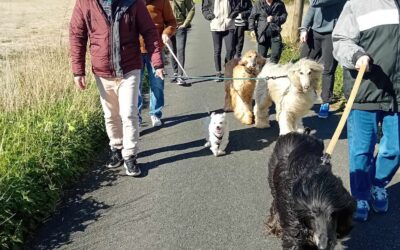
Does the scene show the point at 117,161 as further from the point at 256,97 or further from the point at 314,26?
the point at 314,26

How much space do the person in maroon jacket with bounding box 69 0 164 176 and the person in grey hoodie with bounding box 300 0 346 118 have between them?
2960mm

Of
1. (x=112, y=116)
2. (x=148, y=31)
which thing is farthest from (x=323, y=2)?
(x=112, y=116)

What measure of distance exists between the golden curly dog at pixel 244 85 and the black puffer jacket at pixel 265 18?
1.59 m

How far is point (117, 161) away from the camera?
→ 508 centimetres

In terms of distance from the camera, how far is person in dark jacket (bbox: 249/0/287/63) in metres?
8.07

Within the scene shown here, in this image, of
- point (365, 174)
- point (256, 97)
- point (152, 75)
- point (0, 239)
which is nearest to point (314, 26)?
point (256, 97)

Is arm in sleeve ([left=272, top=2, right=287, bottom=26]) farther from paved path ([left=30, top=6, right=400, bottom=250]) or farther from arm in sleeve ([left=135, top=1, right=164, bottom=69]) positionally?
arm in sleeve ([left=135, top=1, right=164, bottom=69])

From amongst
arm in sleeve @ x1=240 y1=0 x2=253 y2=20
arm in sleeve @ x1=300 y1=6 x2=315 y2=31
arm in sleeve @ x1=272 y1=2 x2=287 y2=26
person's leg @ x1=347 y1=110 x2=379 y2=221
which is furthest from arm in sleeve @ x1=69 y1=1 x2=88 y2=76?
arm in sleeve @ x1=240 y1=0 x2=253 y2=20

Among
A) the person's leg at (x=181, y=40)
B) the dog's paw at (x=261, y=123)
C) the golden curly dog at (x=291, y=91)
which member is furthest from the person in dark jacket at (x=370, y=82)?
the person's leg at (x=181, y=40)

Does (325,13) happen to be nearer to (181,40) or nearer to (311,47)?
(311,47)

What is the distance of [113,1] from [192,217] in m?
2.35

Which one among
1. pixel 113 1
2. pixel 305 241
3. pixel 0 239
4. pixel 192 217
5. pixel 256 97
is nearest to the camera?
pixel 305 241

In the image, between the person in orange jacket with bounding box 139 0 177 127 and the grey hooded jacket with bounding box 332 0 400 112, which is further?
the person in orange jacket with bounding box 139 0 177 127

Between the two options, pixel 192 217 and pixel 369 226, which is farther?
pixel 192 217
